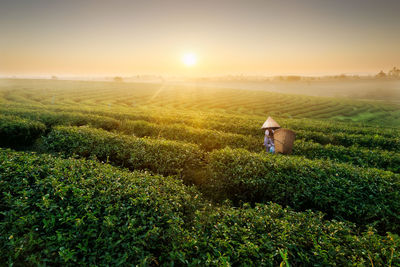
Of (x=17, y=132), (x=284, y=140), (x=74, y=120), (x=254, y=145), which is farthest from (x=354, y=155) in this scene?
(x=17, y=132)

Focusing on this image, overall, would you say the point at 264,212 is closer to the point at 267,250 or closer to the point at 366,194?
the point at 267,250

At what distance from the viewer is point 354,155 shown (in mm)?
9531

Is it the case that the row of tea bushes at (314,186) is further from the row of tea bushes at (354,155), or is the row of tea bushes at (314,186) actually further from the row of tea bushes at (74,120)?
the row of tea bushes at (74,120)

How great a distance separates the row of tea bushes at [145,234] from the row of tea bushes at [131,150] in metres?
3.30

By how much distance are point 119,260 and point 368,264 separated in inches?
172

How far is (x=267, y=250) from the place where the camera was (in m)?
3.42

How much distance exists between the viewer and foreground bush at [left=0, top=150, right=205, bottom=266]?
3180mm

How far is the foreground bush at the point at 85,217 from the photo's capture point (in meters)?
3.18

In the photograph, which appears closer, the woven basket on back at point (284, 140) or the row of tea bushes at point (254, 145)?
the row of tea bushes at point (254, 145)

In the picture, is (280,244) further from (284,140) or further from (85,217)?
(284,140)

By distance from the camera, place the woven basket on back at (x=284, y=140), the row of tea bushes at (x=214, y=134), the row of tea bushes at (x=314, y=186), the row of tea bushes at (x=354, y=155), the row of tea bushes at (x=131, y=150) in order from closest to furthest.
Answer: the row of tea bushes at (x=314, y=186) < the row of tea bushes at (x=131, y=150) < the row of tea bushes at (x=354, y=155) < the woven basket on back at (x=284, y=140) < the row of tea bushes at (x=214, y=134)

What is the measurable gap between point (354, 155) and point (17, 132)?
790 inches

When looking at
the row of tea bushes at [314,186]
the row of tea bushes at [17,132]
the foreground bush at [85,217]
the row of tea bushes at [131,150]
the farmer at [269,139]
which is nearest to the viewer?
the foreground bush at [85,217]

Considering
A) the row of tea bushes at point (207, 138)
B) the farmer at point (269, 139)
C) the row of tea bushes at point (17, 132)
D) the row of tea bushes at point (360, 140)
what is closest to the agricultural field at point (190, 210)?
the farmer at point (269, 139)
